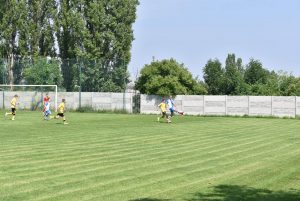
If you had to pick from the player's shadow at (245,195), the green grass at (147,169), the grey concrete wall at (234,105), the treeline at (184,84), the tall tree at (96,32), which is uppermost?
the tall tree at (96,32)

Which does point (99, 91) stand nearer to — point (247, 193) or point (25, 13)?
point (25, 13)

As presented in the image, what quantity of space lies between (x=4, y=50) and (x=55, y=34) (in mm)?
6603

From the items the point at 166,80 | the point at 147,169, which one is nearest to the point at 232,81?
the point at 166,80

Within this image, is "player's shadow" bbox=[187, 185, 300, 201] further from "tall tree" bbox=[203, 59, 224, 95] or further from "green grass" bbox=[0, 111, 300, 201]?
"tall tree" bbox=[203, 59, 224, 95]

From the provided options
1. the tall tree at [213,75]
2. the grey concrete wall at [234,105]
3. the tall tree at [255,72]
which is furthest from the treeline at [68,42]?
the tall tree at [255,72]

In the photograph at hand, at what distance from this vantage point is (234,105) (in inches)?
1983

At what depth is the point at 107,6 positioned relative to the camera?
60125 millimetres

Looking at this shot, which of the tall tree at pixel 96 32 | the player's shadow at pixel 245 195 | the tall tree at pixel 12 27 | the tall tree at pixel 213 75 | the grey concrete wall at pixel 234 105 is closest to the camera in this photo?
the player's shadow at pixel 245 195

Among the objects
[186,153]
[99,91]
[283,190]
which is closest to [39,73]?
[99,91]

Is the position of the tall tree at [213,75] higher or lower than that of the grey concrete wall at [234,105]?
higher

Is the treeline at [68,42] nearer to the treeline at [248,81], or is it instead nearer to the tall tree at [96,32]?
the tall tree at [96,32]

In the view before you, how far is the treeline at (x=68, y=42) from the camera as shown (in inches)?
2168

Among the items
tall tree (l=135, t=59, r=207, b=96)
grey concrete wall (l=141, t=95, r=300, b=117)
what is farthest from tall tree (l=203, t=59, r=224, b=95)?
grey concrete wall (l=141, t=95, r=300, b=117)

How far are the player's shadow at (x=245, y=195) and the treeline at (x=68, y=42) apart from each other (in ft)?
144
